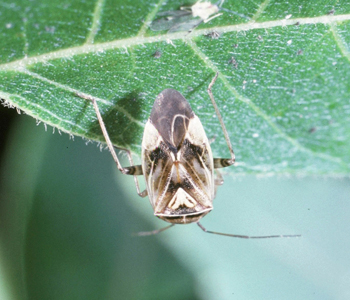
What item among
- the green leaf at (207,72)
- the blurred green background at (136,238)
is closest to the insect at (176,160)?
the green leaf at (207,72)

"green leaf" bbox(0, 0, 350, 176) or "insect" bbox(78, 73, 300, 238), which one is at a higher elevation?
"green leaf" bbox(0, 0, 350, 176)

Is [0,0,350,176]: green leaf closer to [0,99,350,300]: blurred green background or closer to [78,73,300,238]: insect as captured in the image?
[78,73,300,238]: insect

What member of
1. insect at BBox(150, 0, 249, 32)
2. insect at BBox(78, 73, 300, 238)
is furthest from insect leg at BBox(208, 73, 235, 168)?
insect at BBox(150, 0, 249, 32)

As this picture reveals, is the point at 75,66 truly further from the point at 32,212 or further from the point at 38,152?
the point at 32,212

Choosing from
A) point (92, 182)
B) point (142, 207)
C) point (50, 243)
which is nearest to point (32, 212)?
point (50, 243)

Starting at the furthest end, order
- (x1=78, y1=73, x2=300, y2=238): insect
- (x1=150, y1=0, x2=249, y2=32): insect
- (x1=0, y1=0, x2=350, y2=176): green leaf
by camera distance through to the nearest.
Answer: (x1=78, y1=73, x2=300, y2=238): insect < (x1=150, y1=0, x2=249, y2=32): insect < (x1=0, y1=0, x2=350, y2=176): green leaf

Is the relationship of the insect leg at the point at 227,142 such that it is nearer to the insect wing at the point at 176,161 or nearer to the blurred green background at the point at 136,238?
the insect wing at the point at 176,161
